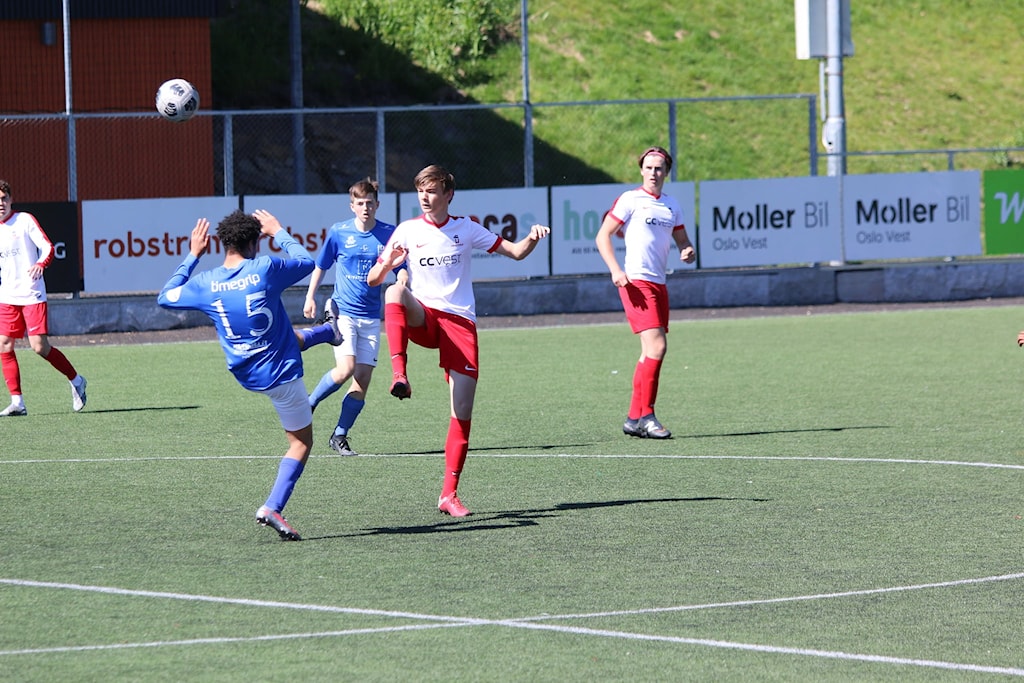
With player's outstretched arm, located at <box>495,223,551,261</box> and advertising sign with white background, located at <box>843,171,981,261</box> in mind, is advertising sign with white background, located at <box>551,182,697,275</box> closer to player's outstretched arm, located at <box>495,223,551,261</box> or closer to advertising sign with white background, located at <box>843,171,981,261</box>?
advertising sign with white background, located at <box>843,171,981,261</box>

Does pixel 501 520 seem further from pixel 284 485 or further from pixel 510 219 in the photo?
pixel 510 219

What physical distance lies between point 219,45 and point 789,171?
12581 millimetres

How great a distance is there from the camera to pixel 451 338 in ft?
30.1

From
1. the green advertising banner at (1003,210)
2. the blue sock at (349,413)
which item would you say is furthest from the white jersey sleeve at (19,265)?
the green advertising banner at (1003,210)

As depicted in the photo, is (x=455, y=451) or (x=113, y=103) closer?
(x=455, y=451)

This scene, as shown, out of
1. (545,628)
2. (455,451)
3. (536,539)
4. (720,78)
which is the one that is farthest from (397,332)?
(720,78)

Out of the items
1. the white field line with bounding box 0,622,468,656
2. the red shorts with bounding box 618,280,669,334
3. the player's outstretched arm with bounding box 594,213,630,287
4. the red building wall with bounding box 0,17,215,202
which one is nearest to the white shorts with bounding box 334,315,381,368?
the player's outstretched arm with bounding box 594,213,630,287

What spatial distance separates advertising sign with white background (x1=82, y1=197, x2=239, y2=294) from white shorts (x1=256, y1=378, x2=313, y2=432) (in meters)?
13.0

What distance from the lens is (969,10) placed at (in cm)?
4538

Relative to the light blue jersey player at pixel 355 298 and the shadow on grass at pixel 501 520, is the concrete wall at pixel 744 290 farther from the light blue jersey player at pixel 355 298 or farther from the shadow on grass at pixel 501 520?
the shadow on grass at pixel 501 520

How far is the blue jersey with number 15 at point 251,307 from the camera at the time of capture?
8.16 meters

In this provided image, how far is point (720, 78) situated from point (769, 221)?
1615 centimetres

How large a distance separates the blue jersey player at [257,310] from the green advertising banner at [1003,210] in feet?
61.8

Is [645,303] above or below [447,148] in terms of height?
below
